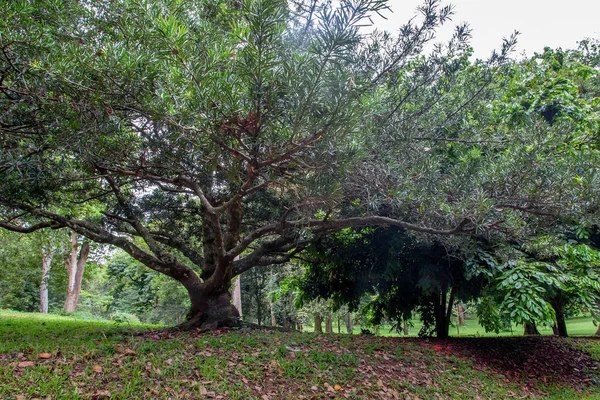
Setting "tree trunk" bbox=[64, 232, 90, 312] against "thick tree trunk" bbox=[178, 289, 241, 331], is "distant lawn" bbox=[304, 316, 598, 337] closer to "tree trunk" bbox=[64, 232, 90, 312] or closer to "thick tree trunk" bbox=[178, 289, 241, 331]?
"thick tree trunk" bbox=[178, 289, 241, 331]

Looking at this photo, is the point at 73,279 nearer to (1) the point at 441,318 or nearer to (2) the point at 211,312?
(2) the point at 211,312

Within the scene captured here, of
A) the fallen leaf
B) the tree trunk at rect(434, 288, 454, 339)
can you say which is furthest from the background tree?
the fallen leaf

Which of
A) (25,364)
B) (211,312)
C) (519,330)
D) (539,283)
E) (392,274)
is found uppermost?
(392,274)

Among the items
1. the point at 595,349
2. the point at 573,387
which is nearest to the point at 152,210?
the point at 573,387

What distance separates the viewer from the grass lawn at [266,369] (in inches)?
123

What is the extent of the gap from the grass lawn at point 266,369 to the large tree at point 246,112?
152 centimetres

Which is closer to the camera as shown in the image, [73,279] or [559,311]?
[559,311]

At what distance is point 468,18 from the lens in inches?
147

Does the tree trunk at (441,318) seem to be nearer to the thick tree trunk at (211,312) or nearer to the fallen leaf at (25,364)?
the thick tree trunk at (211,312)

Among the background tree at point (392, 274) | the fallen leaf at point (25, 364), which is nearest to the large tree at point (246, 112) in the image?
the background tree at point (392, 274)

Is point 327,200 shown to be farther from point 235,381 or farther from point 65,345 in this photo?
point 65,345

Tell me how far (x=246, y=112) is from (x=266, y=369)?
114 inches

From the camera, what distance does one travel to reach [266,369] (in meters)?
3.90

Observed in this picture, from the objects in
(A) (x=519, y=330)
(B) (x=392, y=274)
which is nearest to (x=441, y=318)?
(B) (x=392, y=274)
